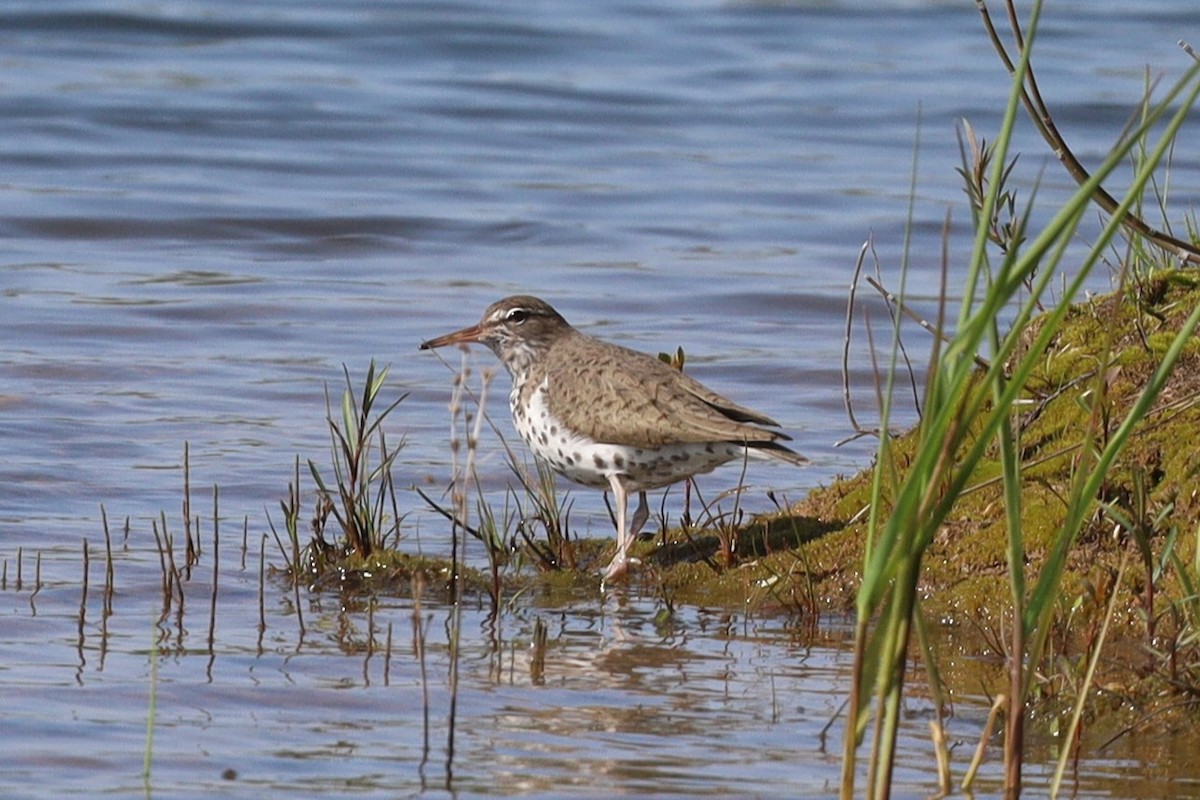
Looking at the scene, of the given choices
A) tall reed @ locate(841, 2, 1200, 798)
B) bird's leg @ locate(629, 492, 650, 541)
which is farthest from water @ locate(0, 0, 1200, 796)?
tall reed @ locate(841, 2, 1200, 798)

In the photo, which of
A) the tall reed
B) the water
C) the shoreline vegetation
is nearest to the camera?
the tall reed

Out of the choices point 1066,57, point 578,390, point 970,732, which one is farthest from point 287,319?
point 1066,57

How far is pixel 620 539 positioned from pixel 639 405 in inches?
21.7

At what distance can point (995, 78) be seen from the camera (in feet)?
78.1

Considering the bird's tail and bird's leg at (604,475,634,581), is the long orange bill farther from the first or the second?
the bird's tail

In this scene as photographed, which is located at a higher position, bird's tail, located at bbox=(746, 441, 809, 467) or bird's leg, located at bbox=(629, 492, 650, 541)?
bird's tail, located at bbox=(746, 441, 809, 467)

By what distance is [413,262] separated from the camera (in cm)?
1528

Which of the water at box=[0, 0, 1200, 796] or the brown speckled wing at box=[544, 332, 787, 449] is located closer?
the water at box=[0, 0, 1200, 796]

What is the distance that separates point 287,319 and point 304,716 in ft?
25.5

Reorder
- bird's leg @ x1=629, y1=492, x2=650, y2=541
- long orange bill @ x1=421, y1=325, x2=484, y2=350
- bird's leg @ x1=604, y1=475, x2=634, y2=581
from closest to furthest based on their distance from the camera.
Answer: bird's leg @ x1=604, y1=475, x2=634, y2=581 < bird's leg @ x1=629, y1=492, x2=650, y2=541 < long orange bill @ x1=421, y1=325, x2=484, y2=350

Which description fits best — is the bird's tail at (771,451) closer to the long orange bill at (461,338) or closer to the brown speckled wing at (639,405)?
the brown speckled wing at (639,405)

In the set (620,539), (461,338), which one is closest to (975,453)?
(620,539)

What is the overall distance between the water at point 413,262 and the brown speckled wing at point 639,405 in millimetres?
732

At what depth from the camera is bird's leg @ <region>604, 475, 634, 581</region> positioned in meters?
7.39
